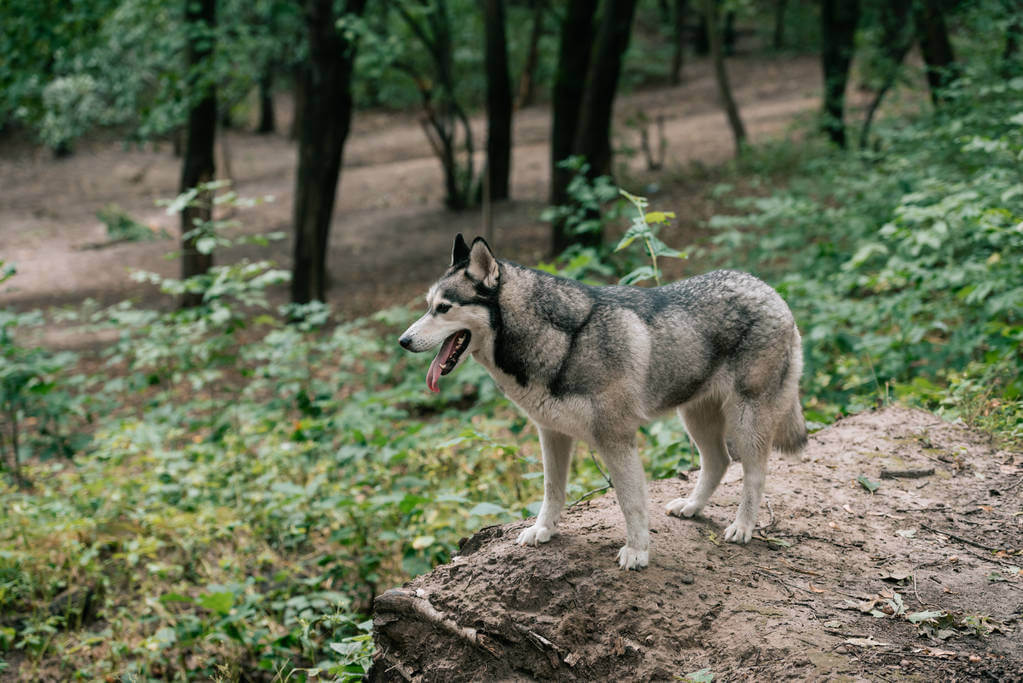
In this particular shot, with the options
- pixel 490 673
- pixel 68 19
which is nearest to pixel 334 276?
pixel 68 19

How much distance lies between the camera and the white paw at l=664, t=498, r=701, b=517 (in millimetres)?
4934

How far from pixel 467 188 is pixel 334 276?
15.8ft

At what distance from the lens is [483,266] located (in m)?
4.24

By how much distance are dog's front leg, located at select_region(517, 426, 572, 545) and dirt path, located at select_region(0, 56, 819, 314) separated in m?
9.26

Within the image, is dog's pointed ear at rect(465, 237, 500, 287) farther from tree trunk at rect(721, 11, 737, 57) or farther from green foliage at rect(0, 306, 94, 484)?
tree trunk at rect(721, 11, 737, 57)

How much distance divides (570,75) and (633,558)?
1323 cm

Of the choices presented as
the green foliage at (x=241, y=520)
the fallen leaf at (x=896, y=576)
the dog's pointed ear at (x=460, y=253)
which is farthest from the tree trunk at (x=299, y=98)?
the fallen leaf at (x=896, y=576)

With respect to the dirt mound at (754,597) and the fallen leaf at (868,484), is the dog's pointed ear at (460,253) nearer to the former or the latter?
the dirt mound at (754,597)

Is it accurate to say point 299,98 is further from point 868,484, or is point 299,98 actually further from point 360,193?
point 868,484

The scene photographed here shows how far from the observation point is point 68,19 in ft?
41.1

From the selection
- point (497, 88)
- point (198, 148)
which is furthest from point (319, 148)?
point (497, 88)

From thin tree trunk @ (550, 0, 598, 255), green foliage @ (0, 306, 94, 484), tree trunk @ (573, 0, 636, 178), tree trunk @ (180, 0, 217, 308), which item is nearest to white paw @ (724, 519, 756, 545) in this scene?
green foliage @ (0, 306, 94, 484)

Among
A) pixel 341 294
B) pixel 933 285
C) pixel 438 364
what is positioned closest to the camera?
pixel 438 364

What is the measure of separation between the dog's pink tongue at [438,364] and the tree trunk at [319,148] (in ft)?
34.8
